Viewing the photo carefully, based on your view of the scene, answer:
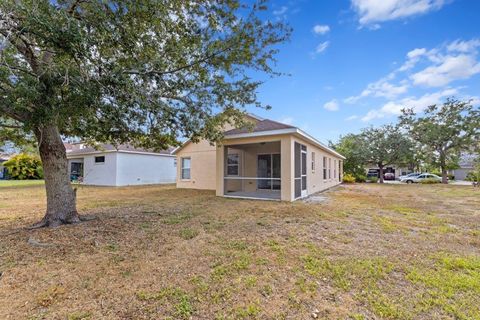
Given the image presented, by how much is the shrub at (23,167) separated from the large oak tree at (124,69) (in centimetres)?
2345

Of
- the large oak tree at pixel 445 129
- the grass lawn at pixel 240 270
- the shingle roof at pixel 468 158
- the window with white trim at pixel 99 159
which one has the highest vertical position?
the large oak tree at pixel 445 129

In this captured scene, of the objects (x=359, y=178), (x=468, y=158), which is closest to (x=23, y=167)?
(x=359, y=178)

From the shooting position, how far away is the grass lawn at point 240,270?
102 inches

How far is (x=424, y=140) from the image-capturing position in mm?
24969

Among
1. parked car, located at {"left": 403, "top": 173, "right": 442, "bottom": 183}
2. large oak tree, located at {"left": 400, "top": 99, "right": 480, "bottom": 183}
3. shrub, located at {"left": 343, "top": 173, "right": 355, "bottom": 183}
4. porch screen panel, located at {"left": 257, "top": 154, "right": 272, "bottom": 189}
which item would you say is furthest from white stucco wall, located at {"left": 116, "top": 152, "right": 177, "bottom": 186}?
parked car, located at {"left": 403, "top": 173, "right": 442, "bottom": 183}

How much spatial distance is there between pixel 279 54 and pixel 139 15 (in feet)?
11.8

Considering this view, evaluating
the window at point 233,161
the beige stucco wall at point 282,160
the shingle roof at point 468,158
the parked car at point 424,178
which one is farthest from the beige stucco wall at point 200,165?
the shingle roof at point 468,158

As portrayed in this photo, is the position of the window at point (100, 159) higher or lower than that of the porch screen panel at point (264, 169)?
higher

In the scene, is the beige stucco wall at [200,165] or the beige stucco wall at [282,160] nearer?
the beige stucco wall at [282,160]

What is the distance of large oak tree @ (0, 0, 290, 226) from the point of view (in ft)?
12.1

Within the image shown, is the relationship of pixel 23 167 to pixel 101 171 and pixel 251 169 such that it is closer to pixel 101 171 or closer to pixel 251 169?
pixel 101 171

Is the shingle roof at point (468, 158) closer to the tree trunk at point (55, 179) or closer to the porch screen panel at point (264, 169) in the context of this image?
the porch screen panel at point (264, 169)

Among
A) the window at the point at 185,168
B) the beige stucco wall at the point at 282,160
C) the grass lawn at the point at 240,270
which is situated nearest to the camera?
the grass lawn at the point at 240,270

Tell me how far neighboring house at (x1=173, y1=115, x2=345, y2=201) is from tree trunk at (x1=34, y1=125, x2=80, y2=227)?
5020 millimetres
